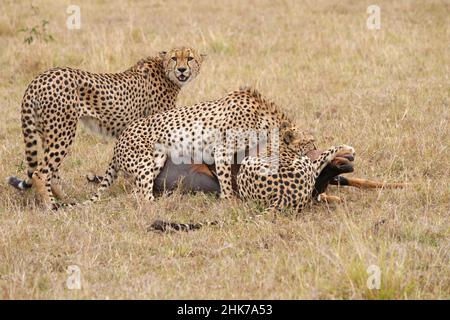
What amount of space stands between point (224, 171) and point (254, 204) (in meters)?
0.51

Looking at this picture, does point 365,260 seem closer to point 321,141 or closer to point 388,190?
point 388,190

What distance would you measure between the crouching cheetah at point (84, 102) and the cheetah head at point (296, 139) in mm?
1114

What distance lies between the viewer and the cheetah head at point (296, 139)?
20.4 ft

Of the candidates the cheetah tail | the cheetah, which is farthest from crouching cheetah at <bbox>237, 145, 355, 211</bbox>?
the cheetah tail

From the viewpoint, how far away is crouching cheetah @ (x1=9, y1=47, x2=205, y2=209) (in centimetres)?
620

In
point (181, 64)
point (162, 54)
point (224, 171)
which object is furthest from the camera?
point (162, 54)

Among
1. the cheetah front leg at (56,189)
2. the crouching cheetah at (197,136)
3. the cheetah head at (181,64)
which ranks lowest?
the cheetah front leg at (56,189)

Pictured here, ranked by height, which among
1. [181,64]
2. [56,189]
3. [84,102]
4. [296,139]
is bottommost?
[56,189]

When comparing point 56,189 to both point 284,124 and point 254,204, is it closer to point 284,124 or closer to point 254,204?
point 254,204

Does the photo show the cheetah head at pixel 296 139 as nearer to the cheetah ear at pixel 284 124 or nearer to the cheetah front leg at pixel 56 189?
the cheetah ear at pixel 284 124

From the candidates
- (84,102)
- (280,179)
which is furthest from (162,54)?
(280,179)

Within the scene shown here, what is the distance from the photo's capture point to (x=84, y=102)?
6.45m

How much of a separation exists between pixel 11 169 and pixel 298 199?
2.66 m

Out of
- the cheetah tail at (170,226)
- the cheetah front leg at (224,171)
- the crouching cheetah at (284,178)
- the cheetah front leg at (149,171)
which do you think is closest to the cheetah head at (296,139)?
the crouching cheetah at (284,178)
